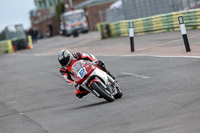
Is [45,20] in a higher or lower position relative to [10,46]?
higher

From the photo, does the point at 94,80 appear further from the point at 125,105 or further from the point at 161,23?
the point at 161,23

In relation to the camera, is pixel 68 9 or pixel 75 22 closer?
pixel 75 22

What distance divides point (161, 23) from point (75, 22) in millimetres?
28267

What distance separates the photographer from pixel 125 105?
8.90m

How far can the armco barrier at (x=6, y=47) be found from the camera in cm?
4588

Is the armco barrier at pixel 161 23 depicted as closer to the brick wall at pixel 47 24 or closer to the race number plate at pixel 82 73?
the race number plate at pixel 82 73

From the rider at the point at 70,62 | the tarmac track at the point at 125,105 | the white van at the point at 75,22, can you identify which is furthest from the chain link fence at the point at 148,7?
the rider at the point at 70,62

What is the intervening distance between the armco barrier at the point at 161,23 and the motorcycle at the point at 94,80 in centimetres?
1560

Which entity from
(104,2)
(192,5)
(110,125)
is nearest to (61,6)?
(104,2)

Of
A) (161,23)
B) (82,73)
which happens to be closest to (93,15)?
(161,23)

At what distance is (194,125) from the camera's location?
6.16 m

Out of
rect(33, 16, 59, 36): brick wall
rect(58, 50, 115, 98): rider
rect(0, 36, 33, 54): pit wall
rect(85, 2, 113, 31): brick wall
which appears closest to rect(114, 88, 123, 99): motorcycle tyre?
rect(58, 50, 115, 98): rider

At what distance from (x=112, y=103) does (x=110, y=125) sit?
2253mm

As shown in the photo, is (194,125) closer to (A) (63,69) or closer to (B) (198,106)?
(B) (198,106)
